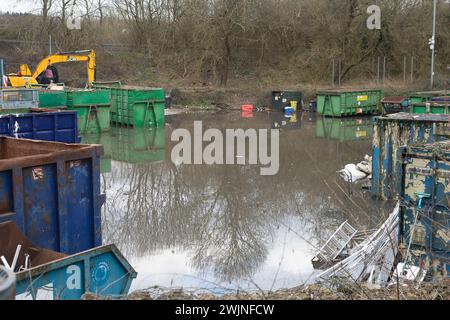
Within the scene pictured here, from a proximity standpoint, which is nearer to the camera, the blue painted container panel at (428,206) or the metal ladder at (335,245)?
the blue painted container panel at (428,206)

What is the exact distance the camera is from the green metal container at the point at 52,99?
19.6 meters

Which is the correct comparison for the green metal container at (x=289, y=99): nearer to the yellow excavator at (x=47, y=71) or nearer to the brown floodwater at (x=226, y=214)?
the yellow excavator at (x=47, y=71)

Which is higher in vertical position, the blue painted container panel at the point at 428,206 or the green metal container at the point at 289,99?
the green metal container at the point at 289,99

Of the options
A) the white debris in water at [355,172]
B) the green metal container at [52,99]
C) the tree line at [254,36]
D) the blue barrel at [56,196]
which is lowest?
the white debris in water at [355,172]

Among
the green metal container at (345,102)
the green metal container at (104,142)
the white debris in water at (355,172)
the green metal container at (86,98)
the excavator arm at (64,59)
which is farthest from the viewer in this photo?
the green metal container at (345,102)

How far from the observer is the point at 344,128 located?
82.5 feet

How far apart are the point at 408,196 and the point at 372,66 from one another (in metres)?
34.5

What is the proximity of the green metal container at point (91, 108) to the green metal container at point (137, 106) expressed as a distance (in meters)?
1.27

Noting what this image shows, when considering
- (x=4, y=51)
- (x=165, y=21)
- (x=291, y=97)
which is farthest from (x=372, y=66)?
(x=4, y=51)

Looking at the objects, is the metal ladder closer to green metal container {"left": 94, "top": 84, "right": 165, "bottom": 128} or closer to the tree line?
green metal container {"left": 94, "top": 84, "right": 165, "bottom": 128}

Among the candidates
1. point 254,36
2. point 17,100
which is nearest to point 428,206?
point 17,100

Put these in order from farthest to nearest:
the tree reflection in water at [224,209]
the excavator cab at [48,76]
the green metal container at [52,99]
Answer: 1. the excavator cab at [48,76]
2. the green metal container at [52,99]
3. the tree reflection in water at [224,209]

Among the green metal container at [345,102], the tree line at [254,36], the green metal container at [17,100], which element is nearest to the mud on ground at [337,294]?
the green metal container at [17,100]
